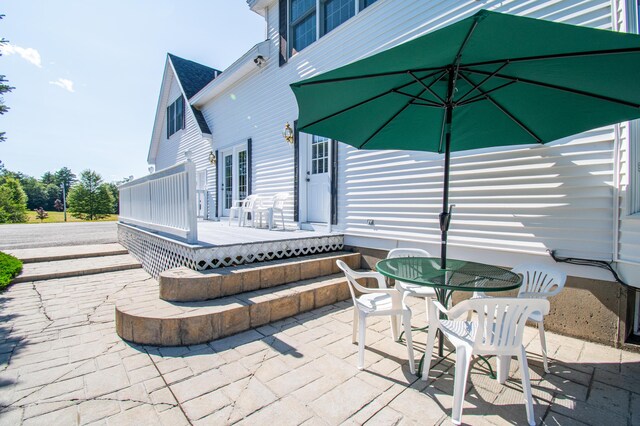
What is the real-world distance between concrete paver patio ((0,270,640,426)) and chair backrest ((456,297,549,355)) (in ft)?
1.45

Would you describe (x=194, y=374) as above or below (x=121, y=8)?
below

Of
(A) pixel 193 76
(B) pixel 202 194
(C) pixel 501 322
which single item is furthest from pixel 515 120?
(A) pixel 193 76

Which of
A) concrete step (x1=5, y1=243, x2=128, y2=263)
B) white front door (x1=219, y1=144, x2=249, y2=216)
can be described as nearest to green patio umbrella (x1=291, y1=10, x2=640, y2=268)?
white front door (x1=219, y1=144, x2=249, y2=216)

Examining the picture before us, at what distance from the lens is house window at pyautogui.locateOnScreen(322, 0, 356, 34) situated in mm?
5152

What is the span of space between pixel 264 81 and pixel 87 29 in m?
5.11

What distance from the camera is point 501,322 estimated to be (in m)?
1.71

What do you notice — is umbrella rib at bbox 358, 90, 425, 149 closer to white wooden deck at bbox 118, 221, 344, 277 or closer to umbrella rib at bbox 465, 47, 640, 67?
umbrella rib at bbox 465, 47, 640, 67

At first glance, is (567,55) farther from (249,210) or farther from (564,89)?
(249,210)

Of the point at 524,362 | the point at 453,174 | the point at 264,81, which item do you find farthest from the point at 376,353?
the point at 264,81

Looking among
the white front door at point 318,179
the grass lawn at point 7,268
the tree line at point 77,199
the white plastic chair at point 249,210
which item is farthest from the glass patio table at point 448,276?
the tree line at point 77,199

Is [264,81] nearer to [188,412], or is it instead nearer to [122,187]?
[122,187]

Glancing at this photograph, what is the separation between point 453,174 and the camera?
12.2 feet

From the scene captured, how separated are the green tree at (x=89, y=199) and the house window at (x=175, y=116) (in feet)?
74.2

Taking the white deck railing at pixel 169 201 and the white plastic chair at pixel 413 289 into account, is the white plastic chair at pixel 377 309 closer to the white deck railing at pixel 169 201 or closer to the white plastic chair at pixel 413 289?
the white plastic chair at pixel 413 289
